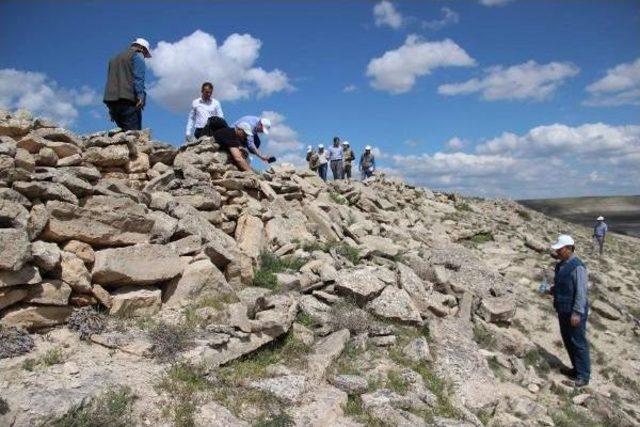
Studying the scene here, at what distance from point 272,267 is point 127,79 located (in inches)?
195

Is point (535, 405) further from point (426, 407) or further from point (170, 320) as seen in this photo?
point (170, 320)

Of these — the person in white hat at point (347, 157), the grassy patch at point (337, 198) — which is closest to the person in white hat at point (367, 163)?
the person in white hat at point (347, 157)

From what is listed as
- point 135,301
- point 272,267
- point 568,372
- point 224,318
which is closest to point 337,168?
point 272,267

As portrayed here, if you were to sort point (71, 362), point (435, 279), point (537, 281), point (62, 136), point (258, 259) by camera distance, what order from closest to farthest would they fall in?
1. point (71, 362)
2. point (62, 136)
3. point (258, 259)
4. point (435, 279)
5. point (537, 281)

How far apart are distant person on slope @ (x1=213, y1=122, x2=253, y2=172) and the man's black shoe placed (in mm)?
7975

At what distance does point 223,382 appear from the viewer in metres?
6.08

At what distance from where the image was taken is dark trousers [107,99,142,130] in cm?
1081

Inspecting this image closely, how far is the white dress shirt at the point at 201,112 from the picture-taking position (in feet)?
40.9

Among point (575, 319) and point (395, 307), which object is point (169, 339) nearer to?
point (395, 307)

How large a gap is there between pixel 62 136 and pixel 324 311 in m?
5.43

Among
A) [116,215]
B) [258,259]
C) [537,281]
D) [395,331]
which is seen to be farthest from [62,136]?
[537,281]

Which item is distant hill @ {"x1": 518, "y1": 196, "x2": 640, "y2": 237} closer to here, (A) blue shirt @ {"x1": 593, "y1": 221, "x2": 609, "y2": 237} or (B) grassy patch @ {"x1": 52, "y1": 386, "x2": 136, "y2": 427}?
(A) blue shirt @ {"x1": 593, "y1": 221, "x2": 609, "y2": 237}

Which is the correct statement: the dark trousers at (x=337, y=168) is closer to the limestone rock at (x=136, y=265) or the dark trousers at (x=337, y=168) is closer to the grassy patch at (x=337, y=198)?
the grassy patch at (x=337, y=198)

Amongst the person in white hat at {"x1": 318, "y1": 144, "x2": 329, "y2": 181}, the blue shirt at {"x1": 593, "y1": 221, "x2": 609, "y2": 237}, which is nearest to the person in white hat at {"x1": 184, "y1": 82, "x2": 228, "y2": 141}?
the person in white hat at {"x1": 318, "y1": 144, "x2": 329, "y2": 181}
